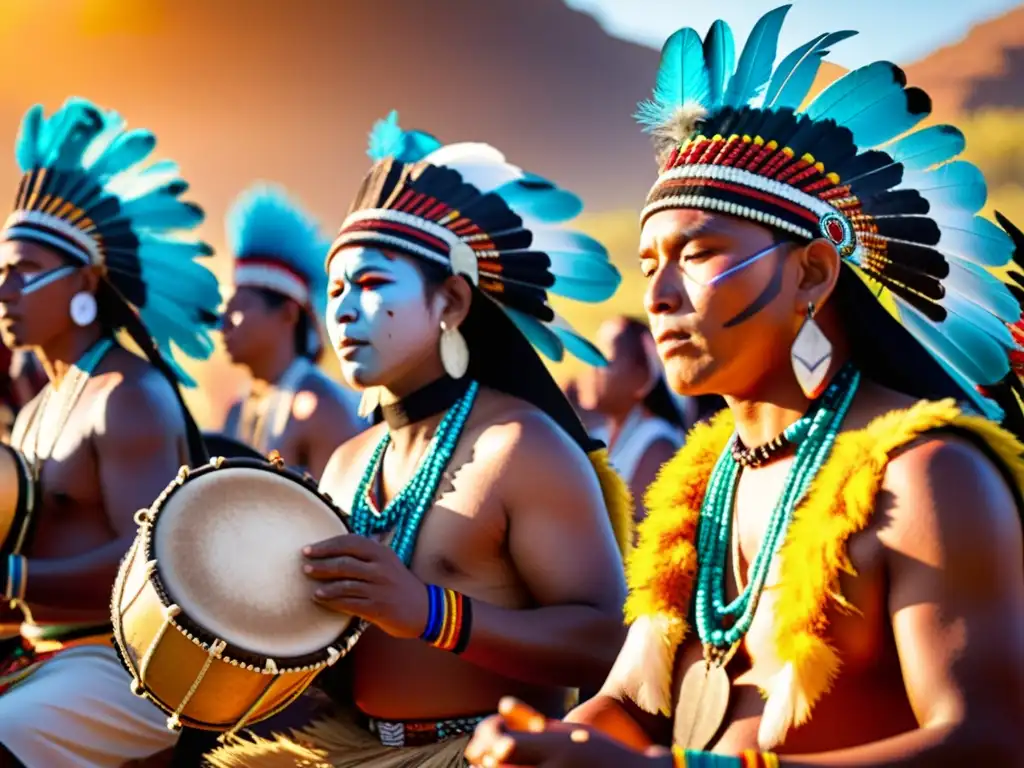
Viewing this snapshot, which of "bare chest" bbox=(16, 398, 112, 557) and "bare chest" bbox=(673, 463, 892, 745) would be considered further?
"bare chest" bbox=(16, 398, 112, 557)

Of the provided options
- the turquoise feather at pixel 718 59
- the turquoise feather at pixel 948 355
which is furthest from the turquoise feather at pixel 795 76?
the turquoise feather at pixel 948 355

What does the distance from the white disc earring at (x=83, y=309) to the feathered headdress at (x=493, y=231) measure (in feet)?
5.11

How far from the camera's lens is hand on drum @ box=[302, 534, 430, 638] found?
3076 mm

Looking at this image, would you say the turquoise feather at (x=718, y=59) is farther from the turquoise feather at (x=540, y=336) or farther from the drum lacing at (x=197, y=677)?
the drum lacing at (x=197, y=677)

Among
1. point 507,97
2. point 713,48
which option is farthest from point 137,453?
point 507,97

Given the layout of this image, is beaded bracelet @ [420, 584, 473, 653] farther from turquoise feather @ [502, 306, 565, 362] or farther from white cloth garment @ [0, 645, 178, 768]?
white cloth garment @ [0, 645, 178, 768]

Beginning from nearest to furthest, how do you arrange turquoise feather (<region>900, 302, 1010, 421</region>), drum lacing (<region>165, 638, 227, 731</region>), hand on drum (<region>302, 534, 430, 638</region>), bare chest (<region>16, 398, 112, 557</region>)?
turquoise feather (<region>900, 302, 1010, 421</region>), drum lacing (<region>165, 638, 227, 731</region>), hand on drum (<region>302, 534, 430, 638</region>), bare chest (<region>16, 398, 112, 557</region>)

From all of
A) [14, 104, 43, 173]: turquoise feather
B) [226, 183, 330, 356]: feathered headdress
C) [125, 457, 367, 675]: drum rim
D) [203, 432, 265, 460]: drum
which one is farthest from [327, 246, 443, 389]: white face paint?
[226, 183, 330, 356]: feathered headdress

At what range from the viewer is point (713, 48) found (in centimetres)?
297

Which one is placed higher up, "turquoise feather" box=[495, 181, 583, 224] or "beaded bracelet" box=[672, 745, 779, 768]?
"turquoise feather" box=[495, 181, 583, 224]

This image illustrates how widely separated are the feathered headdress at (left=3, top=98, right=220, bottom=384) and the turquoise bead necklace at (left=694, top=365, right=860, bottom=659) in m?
3.13

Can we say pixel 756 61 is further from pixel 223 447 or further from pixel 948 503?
pixel 223 447

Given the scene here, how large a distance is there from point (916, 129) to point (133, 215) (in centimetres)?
361

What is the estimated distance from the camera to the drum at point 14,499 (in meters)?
4.46
